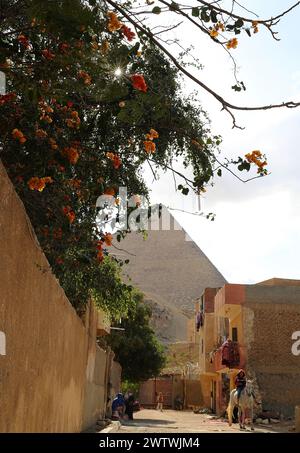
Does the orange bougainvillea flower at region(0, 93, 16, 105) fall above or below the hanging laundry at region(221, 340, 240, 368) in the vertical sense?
above

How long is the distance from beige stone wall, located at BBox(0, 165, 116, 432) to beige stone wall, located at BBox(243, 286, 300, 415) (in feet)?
50.6

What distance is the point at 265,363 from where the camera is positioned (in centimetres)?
2388

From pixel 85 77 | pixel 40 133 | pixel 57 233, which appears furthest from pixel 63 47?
pixel 57 233

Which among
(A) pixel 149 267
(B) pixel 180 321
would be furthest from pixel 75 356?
(A) pixel 149 267

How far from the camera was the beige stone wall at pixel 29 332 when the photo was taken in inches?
174

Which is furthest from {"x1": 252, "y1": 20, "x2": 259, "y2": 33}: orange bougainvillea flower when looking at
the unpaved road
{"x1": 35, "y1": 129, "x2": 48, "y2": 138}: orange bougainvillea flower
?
the unpaved road

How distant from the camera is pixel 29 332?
539cm

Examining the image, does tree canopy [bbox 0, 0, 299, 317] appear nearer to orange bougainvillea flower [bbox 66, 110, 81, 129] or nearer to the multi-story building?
orange bougainvillea flower [bbox 66, 110, 81, 129]

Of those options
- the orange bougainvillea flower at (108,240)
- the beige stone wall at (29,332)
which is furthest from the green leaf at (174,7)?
the orange bougainvillea flower at (108,240)

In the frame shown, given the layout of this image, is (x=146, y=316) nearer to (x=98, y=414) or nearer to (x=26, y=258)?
(x=98, y=414)

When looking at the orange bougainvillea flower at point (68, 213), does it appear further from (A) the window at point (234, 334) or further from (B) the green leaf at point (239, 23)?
(A) the window at point (234, 334)

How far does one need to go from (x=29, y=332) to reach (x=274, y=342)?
20.0m

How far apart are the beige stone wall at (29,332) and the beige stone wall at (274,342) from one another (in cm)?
1543

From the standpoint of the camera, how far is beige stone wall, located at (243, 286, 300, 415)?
2333cm
